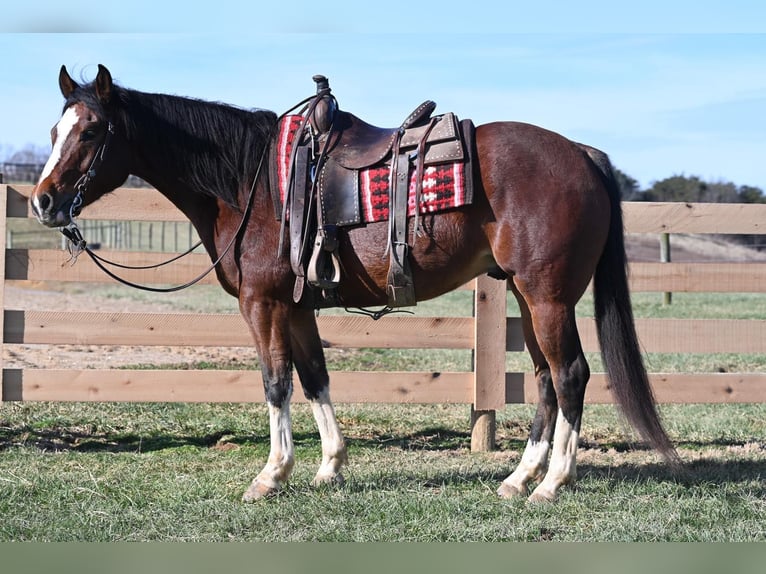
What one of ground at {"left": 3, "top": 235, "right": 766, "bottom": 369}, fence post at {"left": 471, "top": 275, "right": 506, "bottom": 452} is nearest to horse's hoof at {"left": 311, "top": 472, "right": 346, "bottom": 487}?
fence post at {"left": 471, "top": 275, "right": 506, "bottom": 452}

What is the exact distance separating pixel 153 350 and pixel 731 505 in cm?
681

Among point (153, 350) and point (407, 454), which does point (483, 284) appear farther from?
point (153, 350)

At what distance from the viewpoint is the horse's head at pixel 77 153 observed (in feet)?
14.0

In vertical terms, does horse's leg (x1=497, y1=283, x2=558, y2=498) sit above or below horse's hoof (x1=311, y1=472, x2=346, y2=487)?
above

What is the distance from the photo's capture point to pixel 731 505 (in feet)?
13.6

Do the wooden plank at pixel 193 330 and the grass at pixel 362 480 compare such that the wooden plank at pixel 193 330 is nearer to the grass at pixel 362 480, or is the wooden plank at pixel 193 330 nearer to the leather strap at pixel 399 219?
the grass at pixel 362 480

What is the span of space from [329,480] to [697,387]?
306 centimetres

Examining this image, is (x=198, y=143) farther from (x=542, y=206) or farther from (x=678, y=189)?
Answer: (x=678, y=189)

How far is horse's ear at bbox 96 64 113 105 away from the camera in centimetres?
430

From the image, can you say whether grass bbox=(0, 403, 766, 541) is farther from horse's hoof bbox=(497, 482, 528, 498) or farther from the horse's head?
the horse's head

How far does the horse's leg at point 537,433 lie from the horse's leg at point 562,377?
0.49ft

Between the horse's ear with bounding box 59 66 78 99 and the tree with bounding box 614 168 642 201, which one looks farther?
the tree with bounding box 614 168 642 201

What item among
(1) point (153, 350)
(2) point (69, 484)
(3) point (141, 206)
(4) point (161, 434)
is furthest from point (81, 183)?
(1) point (153, 350)

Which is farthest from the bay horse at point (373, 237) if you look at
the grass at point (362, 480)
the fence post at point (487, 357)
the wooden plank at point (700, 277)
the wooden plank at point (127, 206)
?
the wooden plank at point (700, 277)
